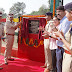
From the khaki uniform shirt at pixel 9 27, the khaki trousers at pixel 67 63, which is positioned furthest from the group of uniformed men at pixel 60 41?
the khaki uniform shirt at pixel 9 27

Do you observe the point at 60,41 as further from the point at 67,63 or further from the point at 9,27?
the point at 9,27

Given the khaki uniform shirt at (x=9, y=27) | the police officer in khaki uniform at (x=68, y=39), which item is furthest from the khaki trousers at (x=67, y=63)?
the khaki uniform shirt at (x=9, y=27)

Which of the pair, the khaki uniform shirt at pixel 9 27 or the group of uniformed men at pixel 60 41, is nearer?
the group of uniformed men at pixel 60 41

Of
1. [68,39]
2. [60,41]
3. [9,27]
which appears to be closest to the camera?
[68,39]

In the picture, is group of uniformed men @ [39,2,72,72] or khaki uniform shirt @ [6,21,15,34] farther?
khaki uniform shirt @ [6,21,15,34]

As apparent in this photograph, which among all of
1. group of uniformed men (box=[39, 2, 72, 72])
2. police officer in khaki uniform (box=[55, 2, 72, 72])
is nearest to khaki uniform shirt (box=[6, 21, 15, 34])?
group of uniformed men (box=[39, 2, 72, 72])

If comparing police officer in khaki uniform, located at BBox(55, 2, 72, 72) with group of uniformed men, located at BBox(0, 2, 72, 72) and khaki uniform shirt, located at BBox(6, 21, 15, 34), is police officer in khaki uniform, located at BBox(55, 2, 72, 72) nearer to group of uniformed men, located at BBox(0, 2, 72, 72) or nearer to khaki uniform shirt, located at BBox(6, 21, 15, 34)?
Result: group of uniformed men, located at BBox(0, 2, 72, 72)

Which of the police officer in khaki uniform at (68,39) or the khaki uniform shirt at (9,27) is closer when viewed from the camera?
the police officer in khaki uniform at (68,39)

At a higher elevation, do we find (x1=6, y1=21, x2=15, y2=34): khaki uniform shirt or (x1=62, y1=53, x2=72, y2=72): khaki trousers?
(x1=6, y1=21, x2=15, y2=34): khaki uniform shirt

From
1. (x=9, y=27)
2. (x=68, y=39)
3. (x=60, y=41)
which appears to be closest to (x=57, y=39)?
(x=60, y=41)

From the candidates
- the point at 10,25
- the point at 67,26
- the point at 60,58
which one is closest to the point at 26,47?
the point at 10,25

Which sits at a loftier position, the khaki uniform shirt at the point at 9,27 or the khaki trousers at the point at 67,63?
the khaki uniform shirt at the point at 9,27

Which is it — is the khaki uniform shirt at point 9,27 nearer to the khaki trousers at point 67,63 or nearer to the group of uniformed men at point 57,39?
the group of uniformed men at point 57,39

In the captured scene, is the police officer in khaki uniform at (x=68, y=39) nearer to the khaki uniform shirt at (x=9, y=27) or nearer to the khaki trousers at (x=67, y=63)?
the khaki trousers at (x=67, y=63)
